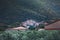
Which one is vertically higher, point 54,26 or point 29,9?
point 29,9

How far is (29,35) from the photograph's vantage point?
191cm

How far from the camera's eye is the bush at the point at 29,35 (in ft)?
6.19

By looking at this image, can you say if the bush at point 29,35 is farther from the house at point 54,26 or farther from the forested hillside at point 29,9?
the forested hillside at point 29,9

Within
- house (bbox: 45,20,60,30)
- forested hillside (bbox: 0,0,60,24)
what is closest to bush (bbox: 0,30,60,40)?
house (bbox: 45,20,60,30)

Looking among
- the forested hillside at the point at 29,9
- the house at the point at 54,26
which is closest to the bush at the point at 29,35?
the house at the point at 54,26

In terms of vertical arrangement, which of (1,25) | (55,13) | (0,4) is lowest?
(1,25)

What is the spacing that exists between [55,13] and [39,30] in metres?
0.34

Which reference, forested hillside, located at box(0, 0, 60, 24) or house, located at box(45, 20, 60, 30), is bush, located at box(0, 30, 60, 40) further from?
forested hillside, located at box(0, 0, 60, 24)

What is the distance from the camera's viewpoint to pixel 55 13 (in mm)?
1887

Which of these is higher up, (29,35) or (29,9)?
(29,9)

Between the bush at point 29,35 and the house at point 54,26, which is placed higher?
the house at point 54,26

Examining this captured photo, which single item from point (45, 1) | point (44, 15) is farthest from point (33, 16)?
point (45, 1)

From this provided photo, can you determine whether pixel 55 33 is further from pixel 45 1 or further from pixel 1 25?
pixel 1 25

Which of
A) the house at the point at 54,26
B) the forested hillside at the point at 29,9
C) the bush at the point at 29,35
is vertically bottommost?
the bush at the point at 29,35
